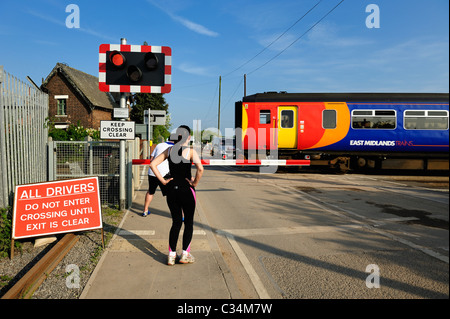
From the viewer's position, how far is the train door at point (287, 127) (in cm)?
1484

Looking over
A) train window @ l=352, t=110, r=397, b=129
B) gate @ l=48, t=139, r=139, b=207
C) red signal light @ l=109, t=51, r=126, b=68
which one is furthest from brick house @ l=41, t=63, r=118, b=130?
red signal light @ l=109, t=51, r=126, b=68

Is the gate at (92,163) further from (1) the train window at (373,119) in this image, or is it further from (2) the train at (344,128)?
(1) the train window at (373,119)

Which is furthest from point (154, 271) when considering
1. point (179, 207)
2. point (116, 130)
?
point (116, 130)

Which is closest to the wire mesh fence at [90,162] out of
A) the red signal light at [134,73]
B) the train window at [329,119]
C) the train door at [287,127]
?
the red signal light at [134,73]

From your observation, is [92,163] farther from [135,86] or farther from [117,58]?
[117,58]

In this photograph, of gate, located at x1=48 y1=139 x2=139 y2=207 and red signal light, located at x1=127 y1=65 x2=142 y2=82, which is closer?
red signal light, located at x1=127 y1=65 x2=142 y2=82

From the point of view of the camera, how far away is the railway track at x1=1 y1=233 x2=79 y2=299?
327 centimetres

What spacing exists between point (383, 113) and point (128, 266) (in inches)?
548

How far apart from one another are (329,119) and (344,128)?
0.81 metres

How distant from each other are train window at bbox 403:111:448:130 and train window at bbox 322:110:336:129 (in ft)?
10.4

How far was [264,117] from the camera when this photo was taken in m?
15.1

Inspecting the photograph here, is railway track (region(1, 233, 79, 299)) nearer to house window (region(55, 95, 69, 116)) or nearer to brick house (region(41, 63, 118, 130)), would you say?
brick house (region(41, 63, 118, 130))
